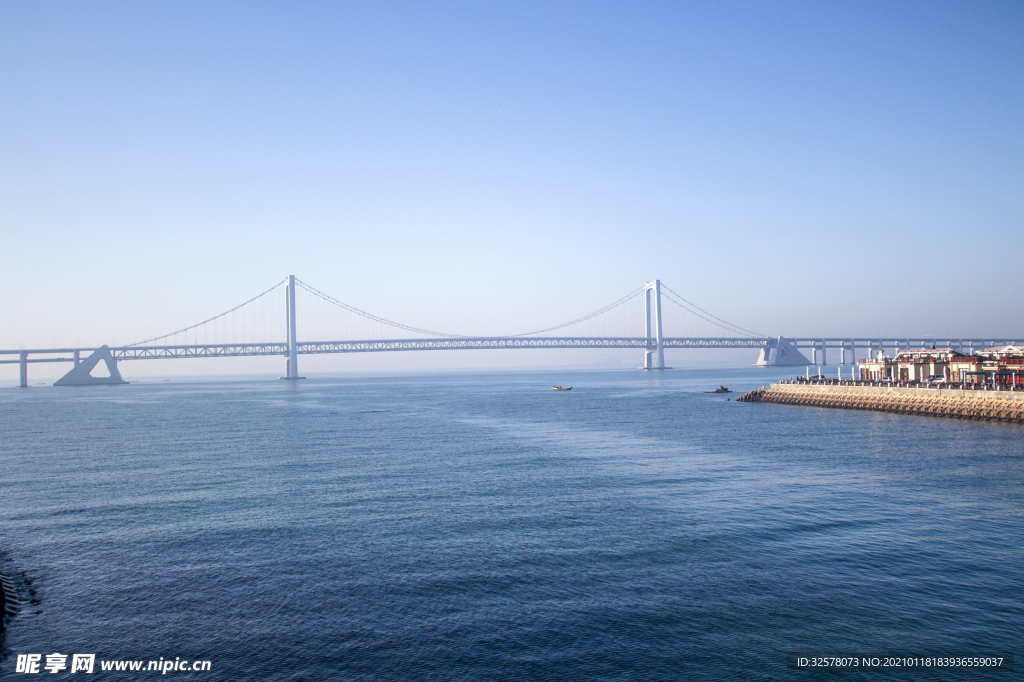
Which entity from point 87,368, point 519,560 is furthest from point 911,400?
point 87,368

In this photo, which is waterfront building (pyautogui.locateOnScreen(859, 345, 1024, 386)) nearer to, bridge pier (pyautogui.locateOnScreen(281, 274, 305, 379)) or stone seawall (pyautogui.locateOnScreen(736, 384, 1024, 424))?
stone seawall (pyautogui.locateOnScreen(736, 384, 1024, 424))

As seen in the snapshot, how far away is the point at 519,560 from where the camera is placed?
37.9 ft

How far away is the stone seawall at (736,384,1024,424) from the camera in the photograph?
1314 inches

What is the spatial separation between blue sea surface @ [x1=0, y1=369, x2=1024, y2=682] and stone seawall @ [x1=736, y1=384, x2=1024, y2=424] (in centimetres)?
1047

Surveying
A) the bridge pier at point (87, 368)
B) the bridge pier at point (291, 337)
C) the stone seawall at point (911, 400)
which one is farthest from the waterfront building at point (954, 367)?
the bridge pier at point (87, 368)

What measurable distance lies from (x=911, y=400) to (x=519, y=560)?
36016 millimetres

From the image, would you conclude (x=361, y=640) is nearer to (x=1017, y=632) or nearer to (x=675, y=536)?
(x=675, y=536)

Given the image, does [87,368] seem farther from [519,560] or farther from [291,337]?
[519,560]

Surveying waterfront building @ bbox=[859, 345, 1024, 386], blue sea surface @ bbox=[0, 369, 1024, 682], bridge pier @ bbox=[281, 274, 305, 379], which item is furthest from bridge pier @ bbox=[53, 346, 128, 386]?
waterfront building @ bbox=[859, 345, 1024, 386]

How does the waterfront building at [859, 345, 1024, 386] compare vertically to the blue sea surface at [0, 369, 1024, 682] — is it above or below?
above

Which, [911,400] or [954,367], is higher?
[954,367]

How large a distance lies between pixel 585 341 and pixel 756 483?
91763mm

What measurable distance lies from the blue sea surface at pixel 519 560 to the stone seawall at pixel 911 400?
10468 millimetres

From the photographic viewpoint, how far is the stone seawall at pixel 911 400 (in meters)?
33.4
